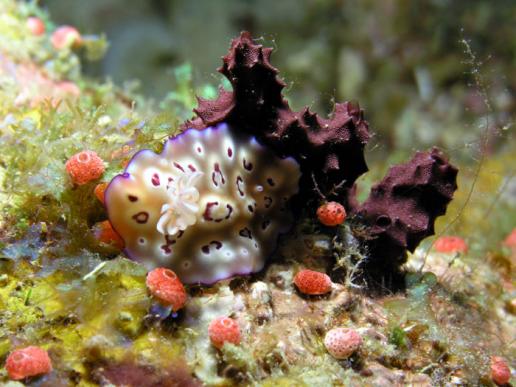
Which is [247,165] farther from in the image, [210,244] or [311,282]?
[311,282]

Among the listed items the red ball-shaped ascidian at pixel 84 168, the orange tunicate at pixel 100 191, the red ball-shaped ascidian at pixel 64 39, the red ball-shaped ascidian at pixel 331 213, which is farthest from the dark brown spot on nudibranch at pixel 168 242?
the red ball-shaped ascidian at pixel 64 39

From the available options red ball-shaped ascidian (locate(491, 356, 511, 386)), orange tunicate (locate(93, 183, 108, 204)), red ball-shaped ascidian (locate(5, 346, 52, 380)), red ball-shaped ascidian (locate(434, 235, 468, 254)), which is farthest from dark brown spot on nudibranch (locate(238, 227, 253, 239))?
red ball-shaped ascidian (locate(434, 235, 468, 254))

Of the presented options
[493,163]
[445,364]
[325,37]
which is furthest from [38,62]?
[325,37]

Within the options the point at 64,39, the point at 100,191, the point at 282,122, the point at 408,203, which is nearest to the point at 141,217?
the point at 100,191

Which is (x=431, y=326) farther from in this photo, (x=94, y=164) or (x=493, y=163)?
(x=493, y=163)

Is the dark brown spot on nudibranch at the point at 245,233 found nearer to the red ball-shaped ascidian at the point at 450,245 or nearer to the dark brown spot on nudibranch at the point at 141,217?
the dark brown spot on nudibranch at the point at 141,217
